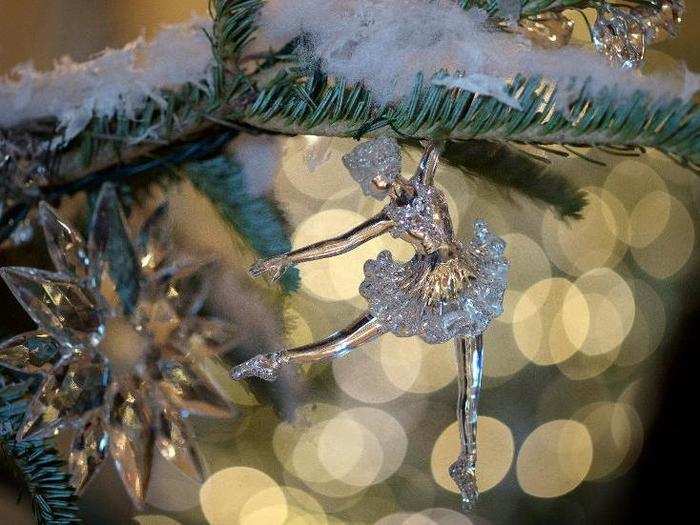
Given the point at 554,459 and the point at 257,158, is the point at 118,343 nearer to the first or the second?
the point at 257,158

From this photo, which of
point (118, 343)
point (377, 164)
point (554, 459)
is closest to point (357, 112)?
point (377, 164)

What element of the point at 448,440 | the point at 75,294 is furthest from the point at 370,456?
the point at 75,294

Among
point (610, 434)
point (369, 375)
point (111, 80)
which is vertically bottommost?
point (610, 434)

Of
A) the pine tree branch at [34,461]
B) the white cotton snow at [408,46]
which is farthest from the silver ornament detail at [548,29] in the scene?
the pine tree branch at [34,461]

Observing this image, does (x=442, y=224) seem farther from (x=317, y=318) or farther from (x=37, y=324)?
(x=37, y=324)

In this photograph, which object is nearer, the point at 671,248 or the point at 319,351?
the point at 319,351

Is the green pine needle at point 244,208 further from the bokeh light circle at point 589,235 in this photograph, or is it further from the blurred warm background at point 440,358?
the bokeh light circle at point 589,235
